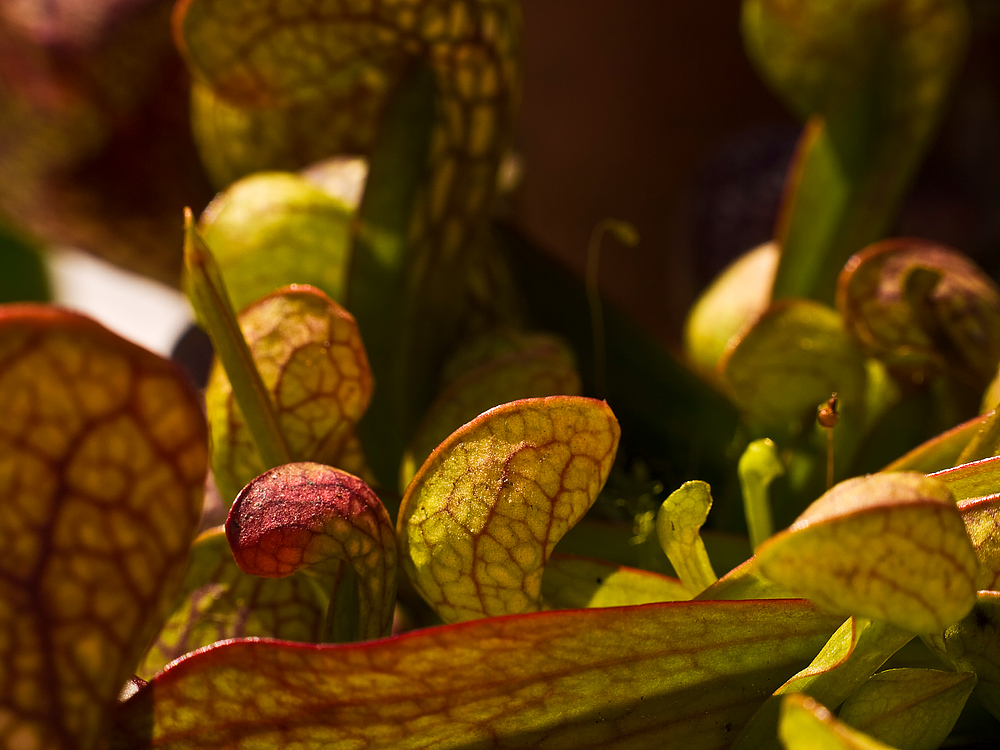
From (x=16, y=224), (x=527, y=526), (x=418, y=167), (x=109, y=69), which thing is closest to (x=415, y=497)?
(x=527, y=526)

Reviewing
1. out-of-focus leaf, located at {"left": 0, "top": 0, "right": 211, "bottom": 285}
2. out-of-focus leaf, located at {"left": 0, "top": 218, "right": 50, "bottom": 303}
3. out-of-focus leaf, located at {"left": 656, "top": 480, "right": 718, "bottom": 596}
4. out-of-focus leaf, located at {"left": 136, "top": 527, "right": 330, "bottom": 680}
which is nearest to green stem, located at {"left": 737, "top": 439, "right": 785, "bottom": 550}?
out-of-focus leaf, located at {"left": 656, "top": 480, "right": 718, "bottom": 596}

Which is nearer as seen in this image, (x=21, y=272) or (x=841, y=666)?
(x=841, y=666)

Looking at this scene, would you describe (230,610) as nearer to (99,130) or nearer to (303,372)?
(303,372)

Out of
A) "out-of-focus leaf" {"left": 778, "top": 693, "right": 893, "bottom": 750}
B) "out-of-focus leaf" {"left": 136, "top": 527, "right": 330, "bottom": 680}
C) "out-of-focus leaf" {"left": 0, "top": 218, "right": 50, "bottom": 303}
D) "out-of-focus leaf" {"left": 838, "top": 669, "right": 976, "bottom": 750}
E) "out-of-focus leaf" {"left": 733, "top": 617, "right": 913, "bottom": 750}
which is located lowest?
"out-of-focus leaf" {"left": 0, "top": 218, "right": 50, "bottom": 303}

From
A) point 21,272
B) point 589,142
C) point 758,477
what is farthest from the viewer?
point 21,272

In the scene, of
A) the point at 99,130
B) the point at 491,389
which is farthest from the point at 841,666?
the point at 99,130

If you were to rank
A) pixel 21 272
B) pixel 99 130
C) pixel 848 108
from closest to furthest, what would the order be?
pixel 848 108 < pixel 99 130 < pixel 21 272

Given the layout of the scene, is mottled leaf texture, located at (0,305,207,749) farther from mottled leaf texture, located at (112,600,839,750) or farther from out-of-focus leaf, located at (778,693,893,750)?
out-of-focus leaf, located at (778,693,893,750)
